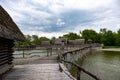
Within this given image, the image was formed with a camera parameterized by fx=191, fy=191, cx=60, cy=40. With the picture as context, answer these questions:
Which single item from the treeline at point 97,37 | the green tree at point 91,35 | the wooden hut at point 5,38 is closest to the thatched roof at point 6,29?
the wooden hut at point 5,38

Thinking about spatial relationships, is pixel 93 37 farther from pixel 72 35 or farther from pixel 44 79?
pixel 44 79

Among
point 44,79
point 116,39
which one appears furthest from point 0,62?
point 116,39

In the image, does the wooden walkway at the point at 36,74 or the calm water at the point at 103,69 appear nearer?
the wooden walkway at the point at 36,74

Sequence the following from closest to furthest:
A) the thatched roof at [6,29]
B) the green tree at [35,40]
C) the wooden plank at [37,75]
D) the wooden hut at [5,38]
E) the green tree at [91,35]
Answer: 1. the thatched roof at [6,29]
2. the wooden hut at [5,38]
3. the wooden plank at [37,75]
4. the green tree at [91,35]
5. the green tree at [35,40]

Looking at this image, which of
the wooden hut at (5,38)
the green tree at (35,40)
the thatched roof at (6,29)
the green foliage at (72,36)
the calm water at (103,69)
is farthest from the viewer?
the green foliage at (72,36)

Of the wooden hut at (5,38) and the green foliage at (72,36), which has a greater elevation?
the green foliage at (72,36)

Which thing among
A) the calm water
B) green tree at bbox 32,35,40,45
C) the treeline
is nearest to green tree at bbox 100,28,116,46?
the treeline

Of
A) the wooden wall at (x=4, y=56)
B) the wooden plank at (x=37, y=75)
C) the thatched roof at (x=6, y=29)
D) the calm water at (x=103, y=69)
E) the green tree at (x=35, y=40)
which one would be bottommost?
the calm water at (x=103, y=69)

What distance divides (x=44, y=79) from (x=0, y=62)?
268cm

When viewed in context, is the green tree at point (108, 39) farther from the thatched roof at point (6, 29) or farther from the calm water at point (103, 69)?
the thatched roof at point (6, 29)

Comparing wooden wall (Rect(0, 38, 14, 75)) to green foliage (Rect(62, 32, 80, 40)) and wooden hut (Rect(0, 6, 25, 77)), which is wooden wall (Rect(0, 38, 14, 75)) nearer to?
wooden hut (Rect(0, 6, 25, 77))

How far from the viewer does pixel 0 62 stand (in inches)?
396

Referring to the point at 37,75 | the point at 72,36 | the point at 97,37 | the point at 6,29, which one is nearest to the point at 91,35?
the point at 97,37

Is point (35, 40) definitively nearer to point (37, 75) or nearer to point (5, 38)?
point (37, 75)
